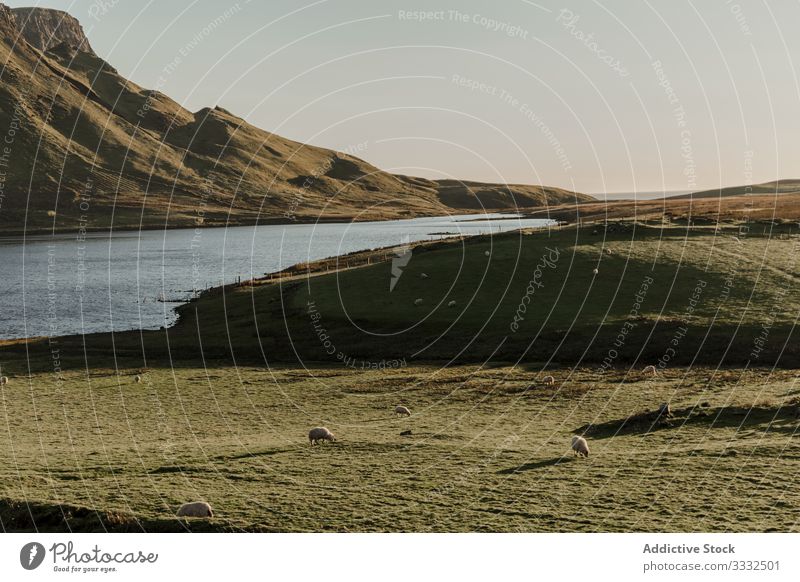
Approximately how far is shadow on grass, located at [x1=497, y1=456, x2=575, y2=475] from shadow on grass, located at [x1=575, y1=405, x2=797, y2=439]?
519 centimetres

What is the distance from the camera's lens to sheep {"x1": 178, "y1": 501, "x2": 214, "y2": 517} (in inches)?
824

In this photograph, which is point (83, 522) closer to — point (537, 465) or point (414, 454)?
point (414, 454)

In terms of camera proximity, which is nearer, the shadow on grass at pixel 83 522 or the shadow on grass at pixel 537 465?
the shadow on grass at pixel 83 522

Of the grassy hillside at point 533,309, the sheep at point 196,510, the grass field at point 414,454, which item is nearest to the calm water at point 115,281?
the grassy hillside at point 533,309

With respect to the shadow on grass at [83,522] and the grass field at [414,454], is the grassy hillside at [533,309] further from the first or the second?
the shadow on grass at [83,522]

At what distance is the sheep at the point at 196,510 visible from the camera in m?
20.9

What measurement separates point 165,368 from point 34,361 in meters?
13.1

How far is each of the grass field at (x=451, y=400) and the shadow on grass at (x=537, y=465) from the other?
153 mm

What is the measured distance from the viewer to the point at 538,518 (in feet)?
67.7

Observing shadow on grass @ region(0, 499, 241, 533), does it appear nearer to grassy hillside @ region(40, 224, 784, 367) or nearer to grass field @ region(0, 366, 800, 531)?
grass field @ region(0, 366, 800, 531)

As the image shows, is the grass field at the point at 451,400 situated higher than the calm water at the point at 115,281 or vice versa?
the grass field at the point at 451,400

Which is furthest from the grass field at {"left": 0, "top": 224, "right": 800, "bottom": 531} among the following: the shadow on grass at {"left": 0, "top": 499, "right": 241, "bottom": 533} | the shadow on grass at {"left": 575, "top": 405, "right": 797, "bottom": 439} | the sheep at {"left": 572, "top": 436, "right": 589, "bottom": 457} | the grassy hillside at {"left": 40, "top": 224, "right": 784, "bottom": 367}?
the sheep at {"left": 572, "top": 436, "right": 589, "bottom": 457}

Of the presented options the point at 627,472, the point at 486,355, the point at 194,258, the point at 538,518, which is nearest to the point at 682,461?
the point at 627,472

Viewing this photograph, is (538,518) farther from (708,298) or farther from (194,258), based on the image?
(194,258)
